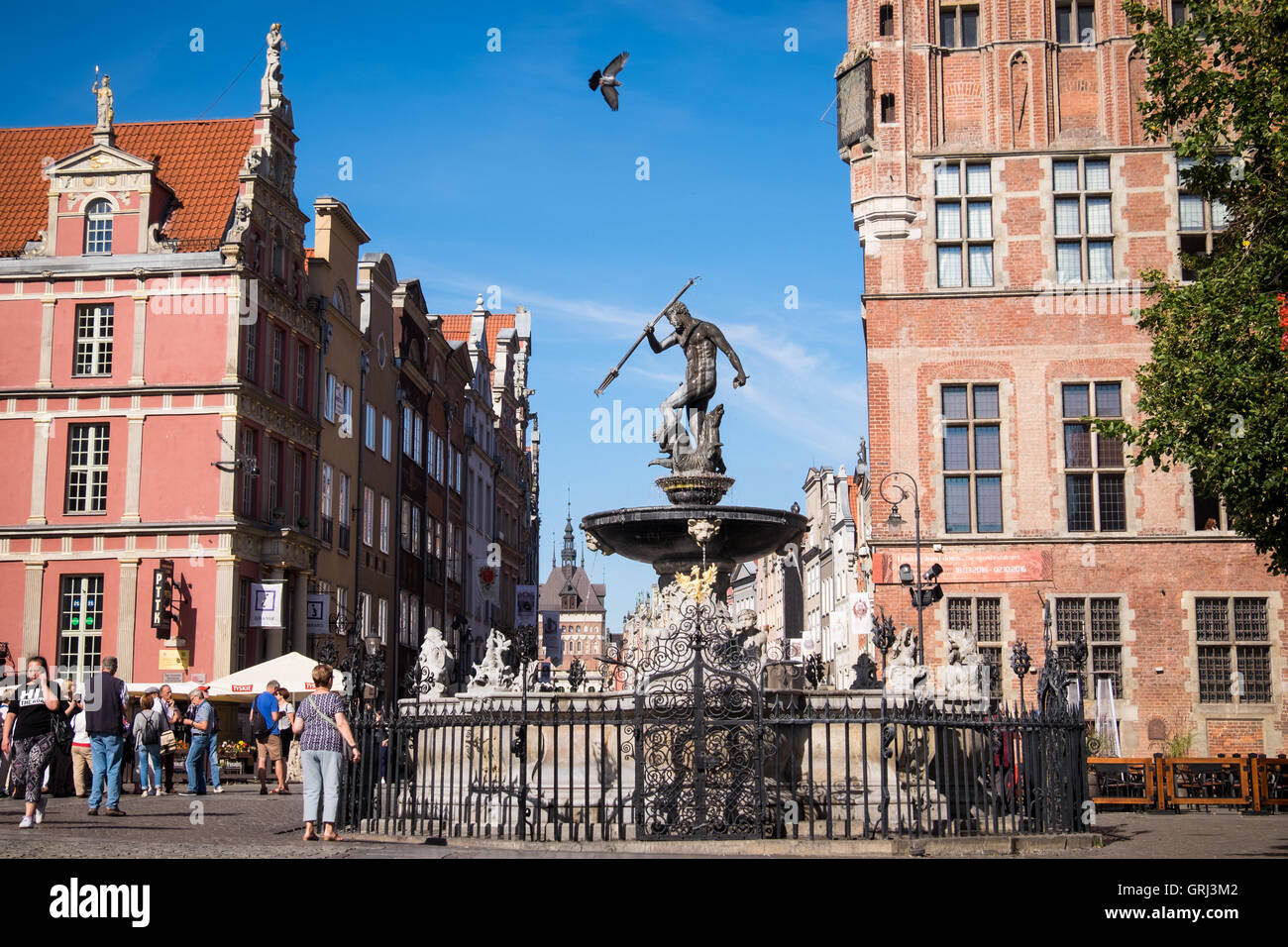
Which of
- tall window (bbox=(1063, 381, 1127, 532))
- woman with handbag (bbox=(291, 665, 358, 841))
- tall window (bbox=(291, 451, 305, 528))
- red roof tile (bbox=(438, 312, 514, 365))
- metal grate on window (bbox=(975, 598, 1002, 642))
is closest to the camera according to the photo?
woman with handbag (bbox=(291, 665, 358, 841))

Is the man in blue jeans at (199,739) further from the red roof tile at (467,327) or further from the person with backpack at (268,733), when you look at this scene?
the red roof tile at (467,327)

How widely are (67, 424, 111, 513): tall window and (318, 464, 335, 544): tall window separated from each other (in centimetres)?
662

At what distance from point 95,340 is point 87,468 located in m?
2.97

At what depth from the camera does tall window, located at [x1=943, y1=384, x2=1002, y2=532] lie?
105 feet

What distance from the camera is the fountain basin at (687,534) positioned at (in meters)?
16.9

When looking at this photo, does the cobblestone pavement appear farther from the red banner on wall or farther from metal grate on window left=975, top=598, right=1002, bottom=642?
the red banner on wall

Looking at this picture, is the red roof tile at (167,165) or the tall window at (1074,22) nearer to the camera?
the tall window at (1074,22)

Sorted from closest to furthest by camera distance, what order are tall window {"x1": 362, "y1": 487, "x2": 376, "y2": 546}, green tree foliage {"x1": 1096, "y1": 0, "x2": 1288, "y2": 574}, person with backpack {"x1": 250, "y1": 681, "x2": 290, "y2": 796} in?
green tree foliage {"x1": 1096, "y1": 0, "x2": 1288, "y2": 574} → person with backpack {"x1": 250, "y1": 681, "x2": 290, "y2": 796} → tall window {"x1": 362, "y1": 487, "x2": 376, "y2": 546}

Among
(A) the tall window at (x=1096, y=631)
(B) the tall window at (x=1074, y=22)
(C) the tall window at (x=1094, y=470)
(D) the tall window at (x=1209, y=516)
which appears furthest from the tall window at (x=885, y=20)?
(A) the tall window at (x=1096, y=631)

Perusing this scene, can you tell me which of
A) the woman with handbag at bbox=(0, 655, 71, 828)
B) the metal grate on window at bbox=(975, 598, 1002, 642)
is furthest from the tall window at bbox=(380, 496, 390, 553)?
the woman with handbag at bbox=(0, 655, 71, 828)

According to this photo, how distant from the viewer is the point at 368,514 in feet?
140

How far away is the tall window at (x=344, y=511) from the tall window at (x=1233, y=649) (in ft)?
73.4

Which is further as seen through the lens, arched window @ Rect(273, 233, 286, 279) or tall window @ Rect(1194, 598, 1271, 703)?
arched window @ Rect(273, 233, 286, 279)

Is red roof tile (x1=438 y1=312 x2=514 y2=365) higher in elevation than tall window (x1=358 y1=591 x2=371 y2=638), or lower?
higher
